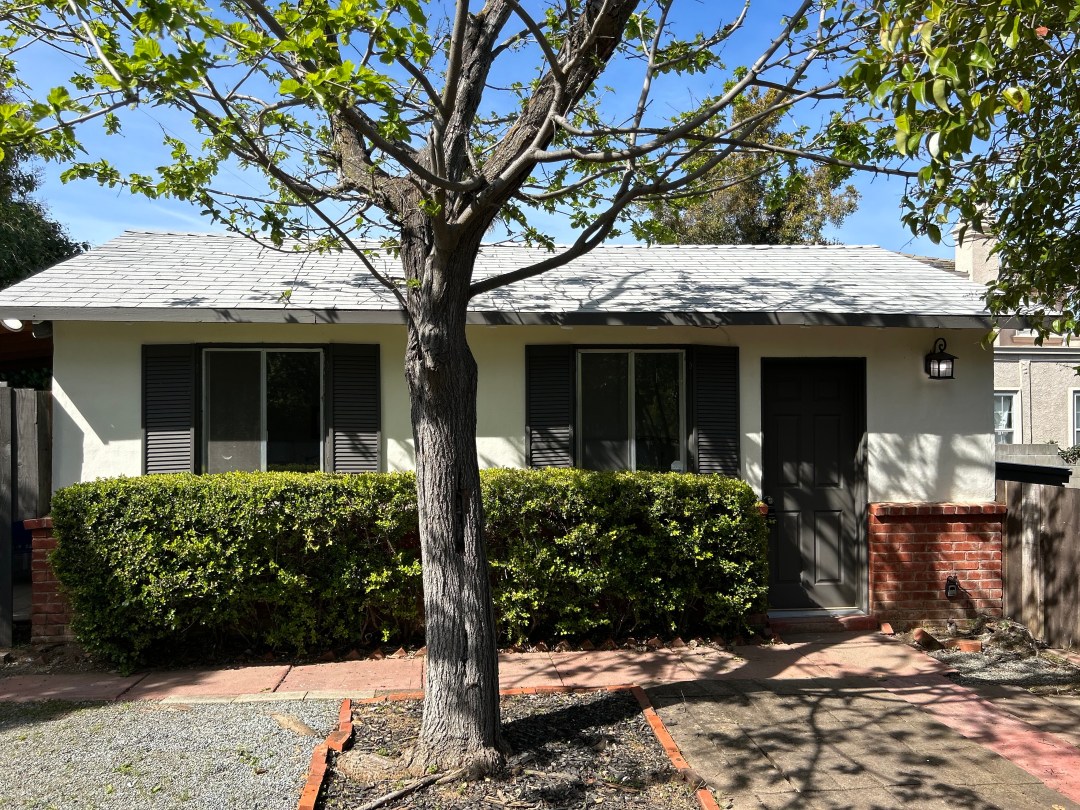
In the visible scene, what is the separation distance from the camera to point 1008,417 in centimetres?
1961

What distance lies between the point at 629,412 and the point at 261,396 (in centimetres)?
340

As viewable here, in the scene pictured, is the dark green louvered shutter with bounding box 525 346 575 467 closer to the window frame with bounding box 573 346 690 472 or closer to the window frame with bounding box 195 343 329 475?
the window frame with bounding box 573 346 690 472

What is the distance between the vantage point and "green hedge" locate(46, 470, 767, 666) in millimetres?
6234

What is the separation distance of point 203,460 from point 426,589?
11.8ft

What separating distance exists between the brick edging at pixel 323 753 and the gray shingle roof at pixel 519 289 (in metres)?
Answer: 3.21

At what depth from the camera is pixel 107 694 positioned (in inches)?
228

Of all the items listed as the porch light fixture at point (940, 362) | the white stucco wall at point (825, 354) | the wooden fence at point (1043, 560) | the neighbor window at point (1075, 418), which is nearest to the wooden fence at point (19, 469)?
the white stucco wall at point (825, 354)

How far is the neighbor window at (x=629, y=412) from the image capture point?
764cm

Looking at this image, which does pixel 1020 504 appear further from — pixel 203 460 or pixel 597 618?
pixel 203 460

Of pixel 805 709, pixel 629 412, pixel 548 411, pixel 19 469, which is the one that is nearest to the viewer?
pixel 805 709

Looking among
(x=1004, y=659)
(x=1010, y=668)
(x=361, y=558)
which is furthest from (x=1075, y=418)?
(x=361, y=558)

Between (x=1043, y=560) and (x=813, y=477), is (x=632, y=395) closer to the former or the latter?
(x=813, y=477)

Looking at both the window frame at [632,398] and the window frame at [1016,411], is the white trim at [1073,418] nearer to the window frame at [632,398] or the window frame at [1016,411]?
the window frame at [1016,411]

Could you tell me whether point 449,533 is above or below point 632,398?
below
